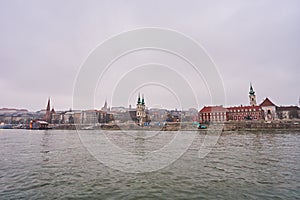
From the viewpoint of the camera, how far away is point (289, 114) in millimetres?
104938

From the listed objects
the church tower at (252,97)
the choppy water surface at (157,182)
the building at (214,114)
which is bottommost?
the choppy water surface at (157,182)

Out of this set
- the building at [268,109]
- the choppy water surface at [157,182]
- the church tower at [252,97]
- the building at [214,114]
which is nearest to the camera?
the choppy water surface at [157,182]

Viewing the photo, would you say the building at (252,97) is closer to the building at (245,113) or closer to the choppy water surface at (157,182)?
the building at (245,113)

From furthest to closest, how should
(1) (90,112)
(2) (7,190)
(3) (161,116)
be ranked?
(1) (90,112)
(3) (161,116)
(2) (7,190)

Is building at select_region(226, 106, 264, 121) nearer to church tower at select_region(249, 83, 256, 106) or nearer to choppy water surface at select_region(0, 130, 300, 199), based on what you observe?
church tower at select_region(249, 83, 256, 106)

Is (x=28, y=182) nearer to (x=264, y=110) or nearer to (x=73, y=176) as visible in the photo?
(x=73, y=176)

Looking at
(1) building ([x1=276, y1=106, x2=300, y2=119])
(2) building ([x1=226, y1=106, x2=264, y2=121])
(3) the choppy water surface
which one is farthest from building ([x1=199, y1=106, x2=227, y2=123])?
(3) the choppy water surface

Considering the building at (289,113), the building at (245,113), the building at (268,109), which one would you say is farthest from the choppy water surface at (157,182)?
the building at (289,113)

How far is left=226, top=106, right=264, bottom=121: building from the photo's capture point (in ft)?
336

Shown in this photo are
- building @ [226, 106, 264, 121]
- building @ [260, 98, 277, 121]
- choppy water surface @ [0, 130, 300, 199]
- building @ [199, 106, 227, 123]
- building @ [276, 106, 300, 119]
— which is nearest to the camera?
choppy water surface @ [0, 130, 300, 199]

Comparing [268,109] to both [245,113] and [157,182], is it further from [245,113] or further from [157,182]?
[157,182]

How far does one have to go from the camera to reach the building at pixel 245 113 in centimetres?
10256

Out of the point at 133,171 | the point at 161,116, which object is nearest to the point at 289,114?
the point at 161,116

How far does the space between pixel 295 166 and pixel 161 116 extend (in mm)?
117749
